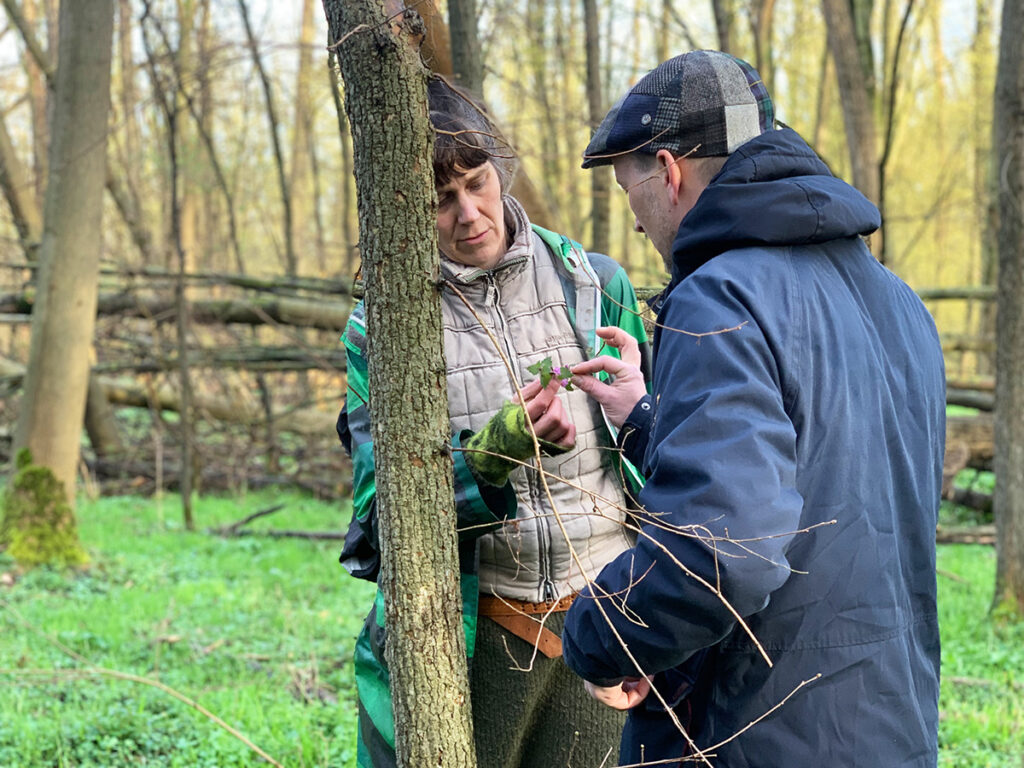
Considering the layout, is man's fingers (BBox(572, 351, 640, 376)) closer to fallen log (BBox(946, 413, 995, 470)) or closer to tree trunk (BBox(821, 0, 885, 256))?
tree trunk (BBox(821, 0, 885, 256))

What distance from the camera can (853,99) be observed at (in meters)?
6.01

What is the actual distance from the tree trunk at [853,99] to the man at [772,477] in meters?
4.79

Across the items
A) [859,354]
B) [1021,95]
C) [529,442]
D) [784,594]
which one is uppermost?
[1021,95]

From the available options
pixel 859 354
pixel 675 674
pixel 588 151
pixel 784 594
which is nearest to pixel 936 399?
pixel 859 354

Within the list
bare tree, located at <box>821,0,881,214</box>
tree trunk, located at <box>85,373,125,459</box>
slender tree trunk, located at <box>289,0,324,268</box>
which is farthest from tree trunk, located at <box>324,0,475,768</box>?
slender tree trunk, located at <box>289,0,324,268</box>

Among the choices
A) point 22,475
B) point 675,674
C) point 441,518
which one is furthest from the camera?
point 22,475

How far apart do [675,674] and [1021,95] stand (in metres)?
4.38

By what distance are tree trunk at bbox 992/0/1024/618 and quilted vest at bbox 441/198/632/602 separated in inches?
140

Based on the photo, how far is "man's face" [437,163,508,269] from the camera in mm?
1980

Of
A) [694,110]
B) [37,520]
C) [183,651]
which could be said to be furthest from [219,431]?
[694,110]

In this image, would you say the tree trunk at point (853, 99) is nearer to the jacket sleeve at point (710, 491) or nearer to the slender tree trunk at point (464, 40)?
the slender tree trunk at point (464, 40)

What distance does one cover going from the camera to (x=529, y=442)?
168cm

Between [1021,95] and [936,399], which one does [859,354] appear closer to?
[936,399]

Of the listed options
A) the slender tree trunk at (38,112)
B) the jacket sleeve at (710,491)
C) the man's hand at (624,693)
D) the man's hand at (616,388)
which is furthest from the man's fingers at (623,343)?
the slender tree trunk at (38,112)
